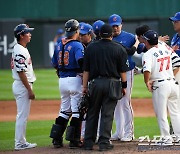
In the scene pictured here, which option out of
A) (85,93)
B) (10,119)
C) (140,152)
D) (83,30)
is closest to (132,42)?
(83,30)

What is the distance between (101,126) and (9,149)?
5.21ft

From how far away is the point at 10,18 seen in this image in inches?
984

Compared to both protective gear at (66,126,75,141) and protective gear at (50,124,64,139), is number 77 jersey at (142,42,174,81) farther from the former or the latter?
protective gear at (50,124,64,139)

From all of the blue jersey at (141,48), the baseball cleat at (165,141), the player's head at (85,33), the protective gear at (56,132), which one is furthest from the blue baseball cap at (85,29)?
the baseball cleat at (165,141)

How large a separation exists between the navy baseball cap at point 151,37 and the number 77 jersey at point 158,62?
10cm

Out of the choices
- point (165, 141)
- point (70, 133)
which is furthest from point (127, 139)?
point (70, 133)

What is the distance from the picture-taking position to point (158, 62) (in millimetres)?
A: 8234

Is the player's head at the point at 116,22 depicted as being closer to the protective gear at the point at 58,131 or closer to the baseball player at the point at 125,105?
the baseball player at the point at 125,105

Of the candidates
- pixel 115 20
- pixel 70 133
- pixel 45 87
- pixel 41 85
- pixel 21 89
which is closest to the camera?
pixel 70 133

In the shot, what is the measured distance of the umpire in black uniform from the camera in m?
8.00

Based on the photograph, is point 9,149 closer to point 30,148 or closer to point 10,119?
point 30,148

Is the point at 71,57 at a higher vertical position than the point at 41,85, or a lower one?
higher

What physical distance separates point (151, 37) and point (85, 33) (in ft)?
3.52

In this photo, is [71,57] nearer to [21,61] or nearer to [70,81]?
[70,81]
